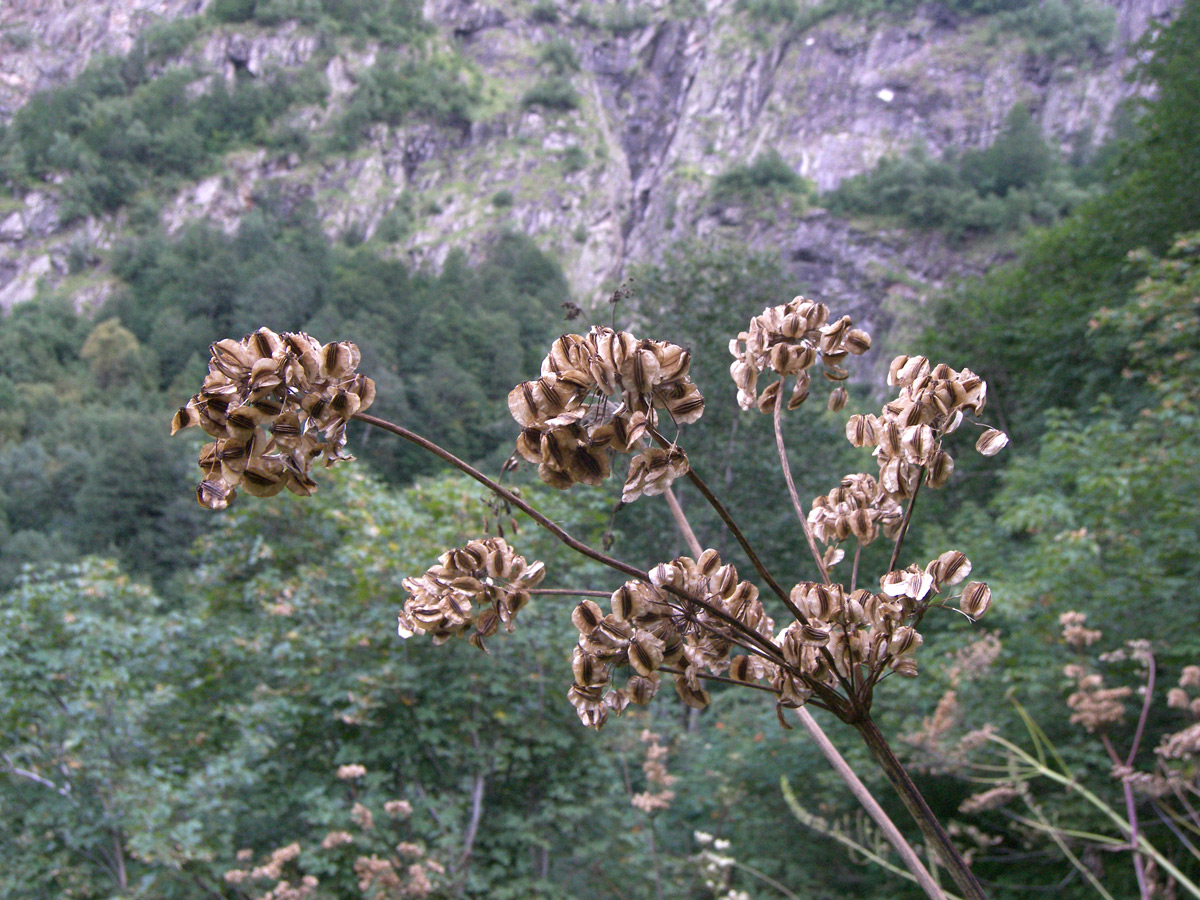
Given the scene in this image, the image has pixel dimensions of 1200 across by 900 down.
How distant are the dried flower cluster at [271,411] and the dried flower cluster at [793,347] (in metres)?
0.42

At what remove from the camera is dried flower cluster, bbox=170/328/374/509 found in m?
0.59

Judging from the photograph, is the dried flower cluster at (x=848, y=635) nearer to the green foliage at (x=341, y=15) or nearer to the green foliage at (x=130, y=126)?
the green foliage at (x=130, y=126)

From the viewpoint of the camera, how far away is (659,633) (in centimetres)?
64

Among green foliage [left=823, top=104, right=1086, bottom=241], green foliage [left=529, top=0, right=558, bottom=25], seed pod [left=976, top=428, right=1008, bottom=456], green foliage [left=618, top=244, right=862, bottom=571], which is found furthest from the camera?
green foliage [left=529, top=0, right=558, bottom=25]

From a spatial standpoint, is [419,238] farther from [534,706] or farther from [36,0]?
[534,706]

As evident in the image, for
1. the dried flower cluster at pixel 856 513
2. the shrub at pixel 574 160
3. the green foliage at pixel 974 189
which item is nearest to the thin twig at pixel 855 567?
the dried flower cluster at pixel 856 513

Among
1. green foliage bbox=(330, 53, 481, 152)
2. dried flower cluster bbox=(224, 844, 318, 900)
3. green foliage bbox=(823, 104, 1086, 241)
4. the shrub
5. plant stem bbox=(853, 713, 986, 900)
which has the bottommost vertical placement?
plant stem bbox=(853, 713, 986, 900)

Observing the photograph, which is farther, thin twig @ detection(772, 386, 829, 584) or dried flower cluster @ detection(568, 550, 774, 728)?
thin twig @ detection(772, 386, 829, 584)

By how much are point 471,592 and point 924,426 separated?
43 centimetres

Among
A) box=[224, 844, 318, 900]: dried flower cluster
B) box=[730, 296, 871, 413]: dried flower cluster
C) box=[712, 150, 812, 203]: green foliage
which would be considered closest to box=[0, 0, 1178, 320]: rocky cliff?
box=[712, 150, 812, 203]: green foliage

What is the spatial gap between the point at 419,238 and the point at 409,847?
65772 mm

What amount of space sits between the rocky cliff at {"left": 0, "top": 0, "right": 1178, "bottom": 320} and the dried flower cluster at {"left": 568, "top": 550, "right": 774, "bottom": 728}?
46651 millimetres

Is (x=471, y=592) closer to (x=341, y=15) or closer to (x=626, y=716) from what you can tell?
A: (x=626, y=716)

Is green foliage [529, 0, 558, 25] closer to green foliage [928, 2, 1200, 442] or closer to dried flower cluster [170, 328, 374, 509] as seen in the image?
green foliage [928, 2, 1200, 442]
